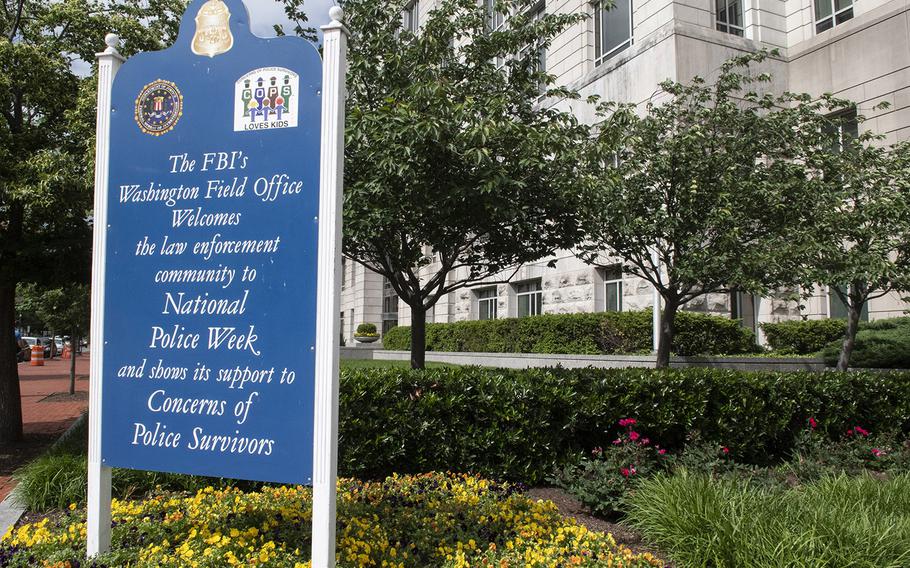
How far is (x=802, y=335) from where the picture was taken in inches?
737

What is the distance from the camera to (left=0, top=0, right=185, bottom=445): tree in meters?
7.54

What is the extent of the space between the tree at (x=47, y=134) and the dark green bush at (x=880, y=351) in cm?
1571

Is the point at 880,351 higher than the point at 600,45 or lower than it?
lower

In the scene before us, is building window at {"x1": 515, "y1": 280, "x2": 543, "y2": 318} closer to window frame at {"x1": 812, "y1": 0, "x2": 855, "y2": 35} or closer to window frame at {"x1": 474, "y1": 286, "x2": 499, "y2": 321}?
window frame at {"x1": 474, "y1": 286, "x2": 499, "y2": 321}

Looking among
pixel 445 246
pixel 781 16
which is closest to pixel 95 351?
pixel 445 246

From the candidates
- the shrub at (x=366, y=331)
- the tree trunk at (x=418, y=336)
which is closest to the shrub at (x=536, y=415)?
the tree trunk at (x=418, y=336)

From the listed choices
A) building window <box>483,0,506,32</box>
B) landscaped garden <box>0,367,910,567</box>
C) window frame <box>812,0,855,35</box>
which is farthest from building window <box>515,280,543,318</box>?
landscaped garden <box>0,367,910,567</box>

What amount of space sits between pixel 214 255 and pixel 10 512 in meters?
3.90

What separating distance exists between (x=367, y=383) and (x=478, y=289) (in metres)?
23.5

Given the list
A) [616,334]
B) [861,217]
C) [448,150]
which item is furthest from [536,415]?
[616,334]

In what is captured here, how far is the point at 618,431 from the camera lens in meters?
7.03

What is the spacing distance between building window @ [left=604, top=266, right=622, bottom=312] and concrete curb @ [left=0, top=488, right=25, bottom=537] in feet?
56.2

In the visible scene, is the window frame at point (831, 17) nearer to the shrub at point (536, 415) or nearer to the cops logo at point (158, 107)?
the shrub at point (536, 415)

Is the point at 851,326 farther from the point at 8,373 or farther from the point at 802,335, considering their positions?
the point at 8,373
